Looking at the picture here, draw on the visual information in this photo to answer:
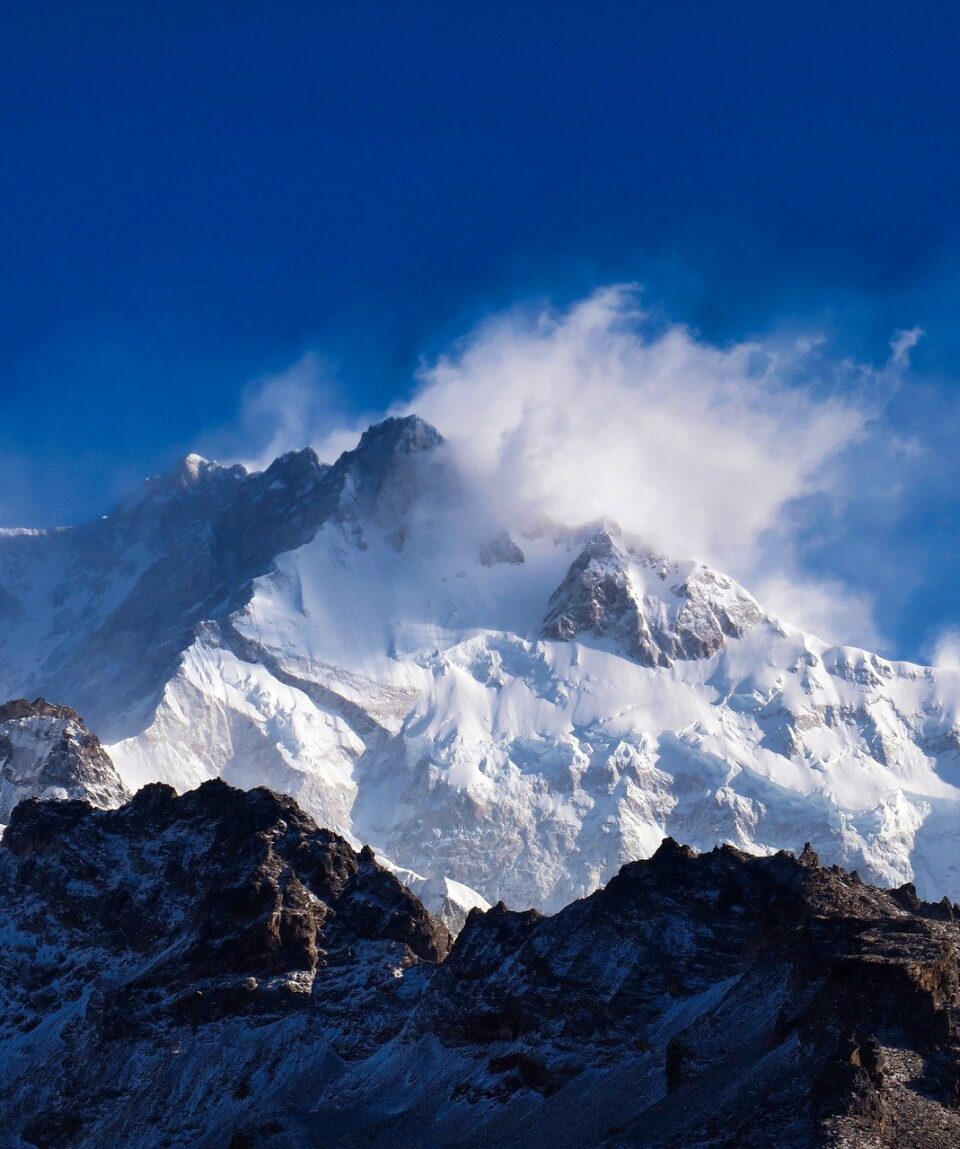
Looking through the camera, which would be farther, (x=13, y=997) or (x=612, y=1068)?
(x=13, y=997)

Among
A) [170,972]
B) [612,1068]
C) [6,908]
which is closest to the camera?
[612,1068]

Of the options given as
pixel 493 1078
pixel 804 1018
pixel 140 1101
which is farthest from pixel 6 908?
pixel 804 1018

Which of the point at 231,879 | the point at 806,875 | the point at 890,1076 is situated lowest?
the point at 890,1076

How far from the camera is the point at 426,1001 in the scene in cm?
16775

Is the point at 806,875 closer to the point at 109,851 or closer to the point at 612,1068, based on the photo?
the point at 612,1068

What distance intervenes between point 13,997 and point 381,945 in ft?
110

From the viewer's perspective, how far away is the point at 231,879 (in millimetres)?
185125

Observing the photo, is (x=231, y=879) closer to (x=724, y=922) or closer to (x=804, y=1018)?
(x=724, y=922)

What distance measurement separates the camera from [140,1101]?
533 ft

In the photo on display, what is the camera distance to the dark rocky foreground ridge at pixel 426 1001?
127m

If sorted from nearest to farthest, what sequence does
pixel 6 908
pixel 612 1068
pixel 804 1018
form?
pixel 804 1018 < pixel 612 1068 < pixel 6 908

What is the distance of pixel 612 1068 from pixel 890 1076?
118ft

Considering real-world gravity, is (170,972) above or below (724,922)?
below

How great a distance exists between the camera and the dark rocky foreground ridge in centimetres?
12712
